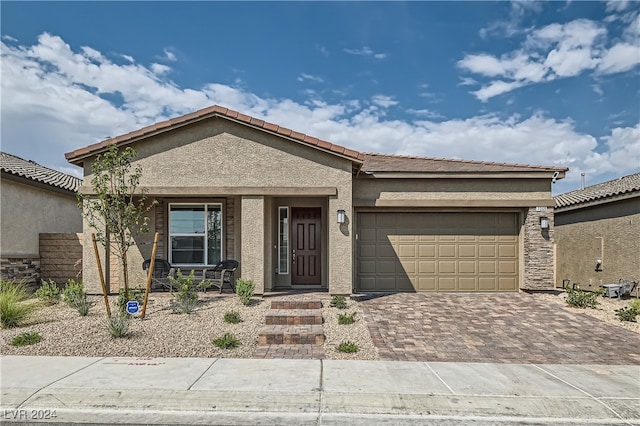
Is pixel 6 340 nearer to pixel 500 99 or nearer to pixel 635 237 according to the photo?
pixel 635 237

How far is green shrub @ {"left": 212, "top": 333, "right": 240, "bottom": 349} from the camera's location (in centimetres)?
765

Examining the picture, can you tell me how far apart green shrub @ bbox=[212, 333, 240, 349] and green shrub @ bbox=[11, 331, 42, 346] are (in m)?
3.19

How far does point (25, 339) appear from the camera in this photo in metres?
7.68

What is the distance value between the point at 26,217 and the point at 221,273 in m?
6.68

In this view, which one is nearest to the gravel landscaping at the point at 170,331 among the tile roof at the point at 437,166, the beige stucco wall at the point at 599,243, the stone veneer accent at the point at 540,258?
the stone veneer accent at the point at 540,258

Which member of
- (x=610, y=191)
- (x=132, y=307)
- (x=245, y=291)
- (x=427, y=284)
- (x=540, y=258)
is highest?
(x=610, y=191)

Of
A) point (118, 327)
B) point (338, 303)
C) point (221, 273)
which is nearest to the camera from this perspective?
point (118, 327)

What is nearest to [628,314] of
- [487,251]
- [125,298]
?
[487,251]

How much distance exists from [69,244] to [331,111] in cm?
1032

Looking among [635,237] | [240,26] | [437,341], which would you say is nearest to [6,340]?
[437,341]

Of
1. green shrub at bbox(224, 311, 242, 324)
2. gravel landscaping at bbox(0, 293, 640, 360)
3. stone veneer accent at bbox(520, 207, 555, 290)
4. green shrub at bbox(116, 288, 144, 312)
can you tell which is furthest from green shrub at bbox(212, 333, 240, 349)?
stone veneer accent at bbox(520, 207, 555, 290)

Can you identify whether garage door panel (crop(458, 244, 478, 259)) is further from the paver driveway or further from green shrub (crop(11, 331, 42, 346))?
green shrub (crop(11, 331, 42, 346))

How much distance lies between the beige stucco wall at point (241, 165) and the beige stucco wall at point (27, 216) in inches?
126

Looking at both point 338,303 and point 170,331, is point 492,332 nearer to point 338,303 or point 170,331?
point 338,303
